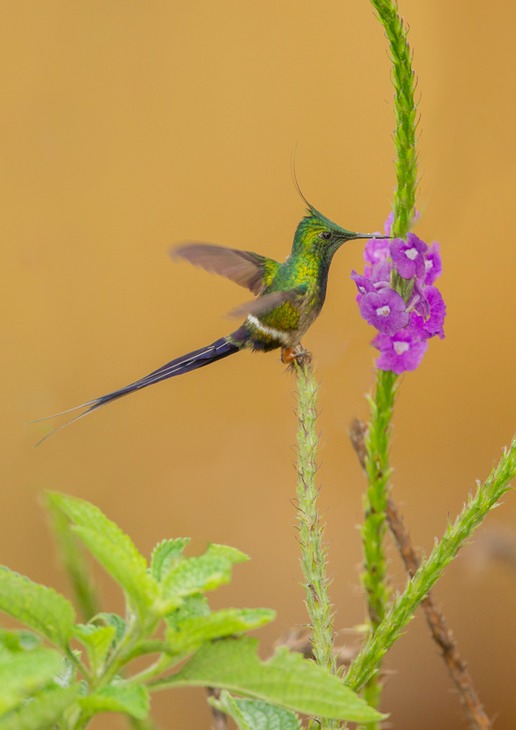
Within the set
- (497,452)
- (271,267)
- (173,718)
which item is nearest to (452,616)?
(497,452)

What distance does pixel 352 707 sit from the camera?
67 centimetres

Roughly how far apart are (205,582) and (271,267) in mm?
1022

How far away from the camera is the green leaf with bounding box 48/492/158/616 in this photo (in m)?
0.69

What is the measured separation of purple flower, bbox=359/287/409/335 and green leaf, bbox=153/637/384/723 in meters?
0.65

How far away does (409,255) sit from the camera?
4.11 ft

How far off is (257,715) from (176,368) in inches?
23.6

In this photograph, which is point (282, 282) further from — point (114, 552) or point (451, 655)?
point (114, 552)

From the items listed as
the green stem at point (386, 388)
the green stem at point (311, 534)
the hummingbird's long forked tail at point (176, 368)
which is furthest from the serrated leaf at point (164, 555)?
the green stem at point (386, 388)

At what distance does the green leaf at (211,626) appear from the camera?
70cm

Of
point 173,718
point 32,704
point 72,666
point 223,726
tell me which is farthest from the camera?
point 173,718

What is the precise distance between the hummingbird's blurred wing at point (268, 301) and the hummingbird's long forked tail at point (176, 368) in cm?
8

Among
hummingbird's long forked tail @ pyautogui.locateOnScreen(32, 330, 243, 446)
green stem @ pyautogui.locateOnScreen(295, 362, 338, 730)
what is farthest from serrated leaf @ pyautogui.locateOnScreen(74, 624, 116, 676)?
hummingbird's long forked tail @ pyautogui.locateOnScreen(32, 330, 243, 446)

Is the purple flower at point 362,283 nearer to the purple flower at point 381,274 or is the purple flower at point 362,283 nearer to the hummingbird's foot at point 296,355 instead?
the purple flower at point 381,274

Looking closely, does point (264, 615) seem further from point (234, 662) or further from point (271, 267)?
point (271, 267)
